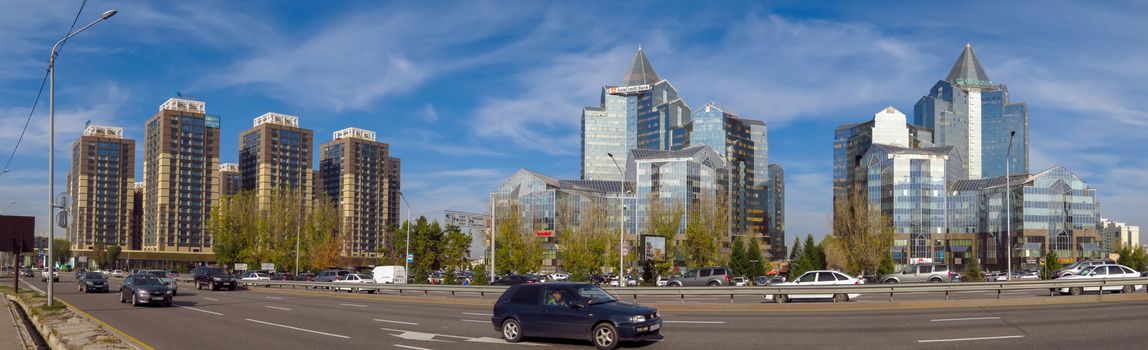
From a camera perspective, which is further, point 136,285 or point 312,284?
point 312,284

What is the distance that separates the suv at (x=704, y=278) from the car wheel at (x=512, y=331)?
3846 cm

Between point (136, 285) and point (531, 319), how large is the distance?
24446 mm

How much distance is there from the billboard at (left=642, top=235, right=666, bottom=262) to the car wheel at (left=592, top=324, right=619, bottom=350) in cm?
4312

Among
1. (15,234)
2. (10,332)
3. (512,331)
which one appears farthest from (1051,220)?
(10,332)

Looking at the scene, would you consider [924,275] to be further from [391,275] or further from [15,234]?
[15,234]

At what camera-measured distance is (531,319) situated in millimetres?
19688

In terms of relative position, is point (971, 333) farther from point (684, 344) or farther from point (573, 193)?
point (573, 193)

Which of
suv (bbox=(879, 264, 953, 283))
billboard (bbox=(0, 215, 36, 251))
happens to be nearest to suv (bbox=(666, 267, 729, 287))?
suv (bbox=(879, 264, 953, 283))

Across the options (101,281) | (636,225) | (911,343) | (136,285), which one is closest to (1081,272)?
(911,343)

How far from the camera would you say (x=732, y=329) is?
75.3 feet

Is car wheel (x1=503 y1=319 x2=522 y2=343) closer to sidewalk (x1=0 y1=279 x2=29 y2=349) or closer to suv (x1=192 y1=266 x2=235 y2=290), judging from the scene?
sidewalk (x1=0 y1=279 x2=29 y2=349)

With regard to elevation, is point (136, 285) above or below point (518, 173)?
below

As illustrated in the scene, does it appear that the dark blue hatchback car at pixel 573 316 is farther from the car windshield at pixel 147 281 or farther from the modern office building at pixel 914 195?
the modern office building at pixel 914 195

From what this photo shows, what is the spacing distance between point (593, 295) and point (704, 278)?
40.4 meters
